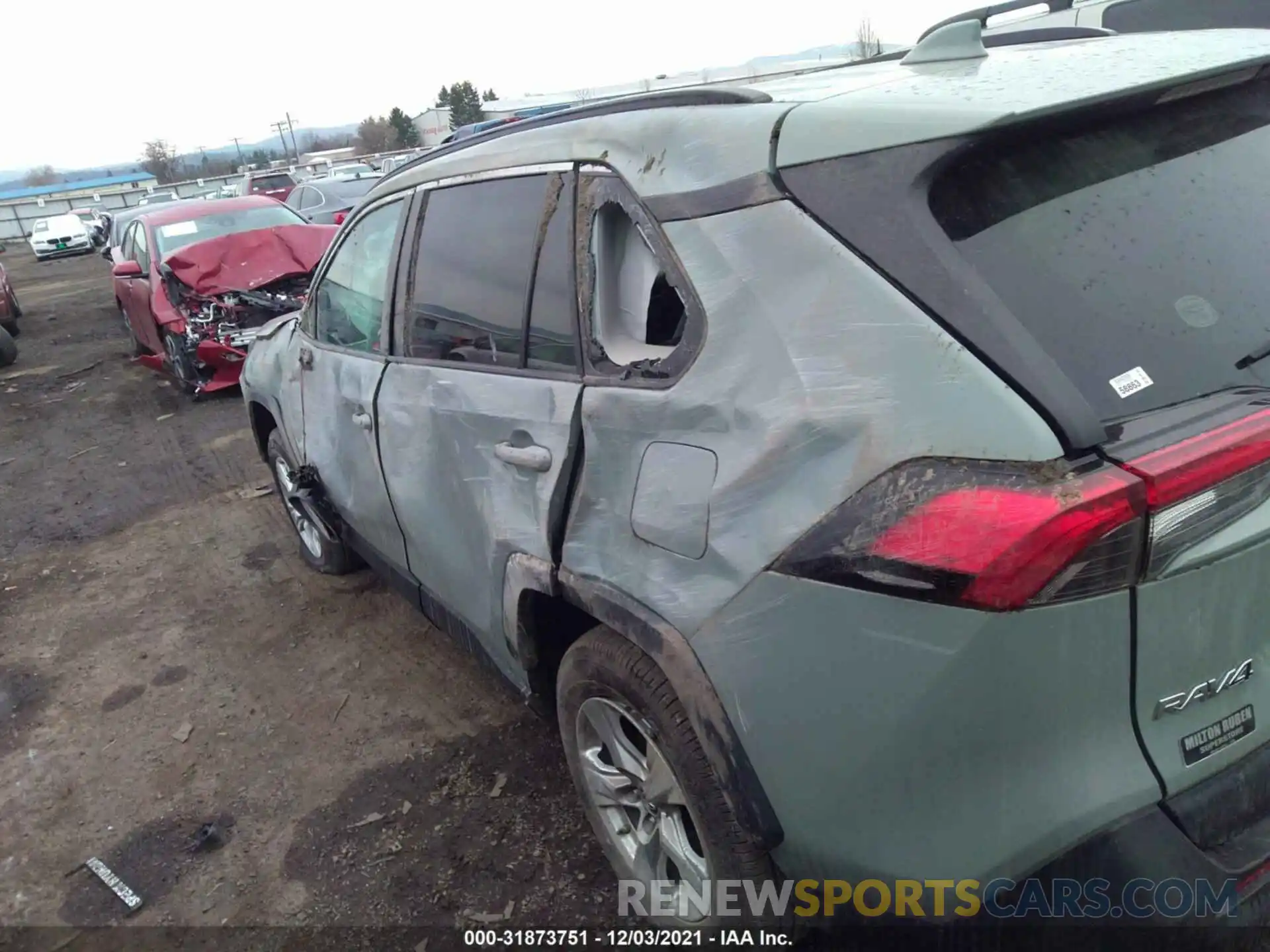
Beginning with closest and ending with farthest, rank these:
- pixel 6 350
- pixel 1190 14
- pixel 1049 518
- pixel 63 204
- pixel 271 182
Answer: pixel 1049 518
pixel 1190 14
pixel 6 350
pixel 271 182
pixel 63 204

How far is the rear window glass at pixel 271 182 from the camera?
21094 millimetres

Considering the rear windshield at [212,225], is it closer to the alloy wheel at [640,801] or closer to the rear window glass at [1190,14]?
the rear window glass at [1190,14]

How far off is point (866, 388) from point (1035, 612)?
44cm

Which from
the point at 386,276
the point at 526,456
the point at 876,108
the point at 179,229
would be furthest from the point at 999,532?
the point at 179,229

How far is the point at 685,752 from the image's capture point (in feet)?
6.16

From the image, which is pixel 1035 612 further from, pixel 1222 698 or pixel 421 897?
pixel 421 897

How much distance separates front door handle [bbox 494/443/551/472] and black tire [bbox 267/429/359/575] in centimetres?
215

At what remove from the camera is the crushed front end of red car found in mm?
8461

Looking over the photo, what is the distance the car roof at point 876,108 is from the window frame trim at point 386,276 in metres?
0.89

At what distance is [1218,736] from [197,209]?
35.1ft

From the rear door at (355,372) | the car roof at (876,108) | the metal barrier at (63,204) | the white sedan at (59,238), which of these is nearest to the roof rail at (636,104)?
the car roof at (876,108)

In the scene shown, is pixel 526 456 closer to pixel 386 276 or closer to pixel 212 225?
pixel 386 276

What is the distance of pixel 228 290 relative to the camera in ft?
27.7
